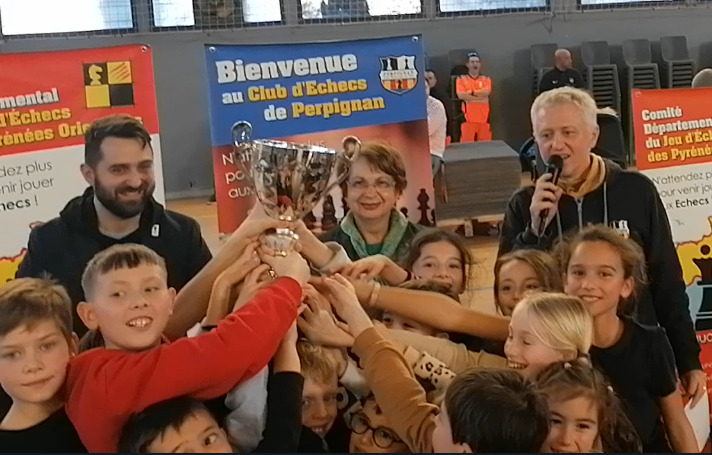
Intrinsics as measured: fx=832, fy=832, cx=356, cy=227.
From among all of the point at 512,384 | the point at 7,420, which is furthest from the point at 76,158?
the point at 512,384

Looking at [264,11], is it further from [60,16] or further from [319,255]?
[319,255]

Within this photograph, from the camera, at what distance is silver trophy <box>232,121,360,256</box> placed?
64.5 inches

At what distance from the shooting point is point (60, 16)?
25.5 feet

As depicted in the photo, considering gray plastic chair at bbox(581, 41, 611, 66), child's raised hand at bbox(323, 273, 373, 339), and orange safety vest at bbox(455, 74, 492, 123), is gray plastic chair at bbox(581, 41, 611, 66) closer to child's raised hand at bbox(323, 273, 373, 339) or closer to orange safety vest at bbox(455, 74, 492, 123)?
orange safety vest at bbox(455, 74, 492, 123)

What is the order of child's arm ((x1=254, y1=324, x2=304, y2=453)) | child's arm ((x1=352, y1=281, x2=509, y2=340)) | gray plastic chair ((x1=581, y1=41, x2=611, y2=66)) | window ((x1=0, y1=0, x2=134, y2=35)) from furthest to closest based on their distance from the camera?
gray plastic chair ((x1=581, y1=41, x2=611, y2=66))
window ((x1=0, y1=0, x2=134, y2=35))
child's arm ((x1=352, y1=281, x2=509, y2=340))
child's arm ((x1=254, y1=324, x2=304, y2=453))

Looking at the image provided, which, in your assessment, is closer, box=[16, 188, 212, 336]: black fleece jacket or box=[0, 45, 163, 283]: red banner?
box=[16, 188, 212, 336]: black fleece jacket

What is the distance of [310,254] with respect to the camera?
5.95ft

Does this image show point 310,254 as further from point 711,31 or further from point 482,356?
point 711,31

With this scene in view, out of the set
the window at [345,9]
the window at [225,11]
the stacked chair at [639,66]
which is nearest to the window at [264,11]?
the window at [225,11]

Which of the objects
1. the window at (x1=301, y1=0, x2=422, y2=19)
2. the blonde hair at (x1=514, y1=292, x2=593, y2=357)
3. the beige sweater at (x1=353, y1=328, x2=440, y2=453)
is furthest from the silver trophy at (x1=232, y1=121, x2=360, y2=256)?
the window at (x1=301, y1=0, x2=422, y2=19)

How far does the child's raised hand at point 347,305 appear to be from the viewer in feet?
5.32

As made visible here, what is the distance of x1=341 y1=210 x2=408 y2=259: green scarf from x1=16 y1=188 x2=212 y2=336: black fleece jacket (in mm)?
409

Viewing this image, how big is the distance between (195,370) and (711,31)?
31.1 feet

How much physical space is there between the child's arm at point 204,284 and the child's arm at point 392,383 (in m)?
0.21
